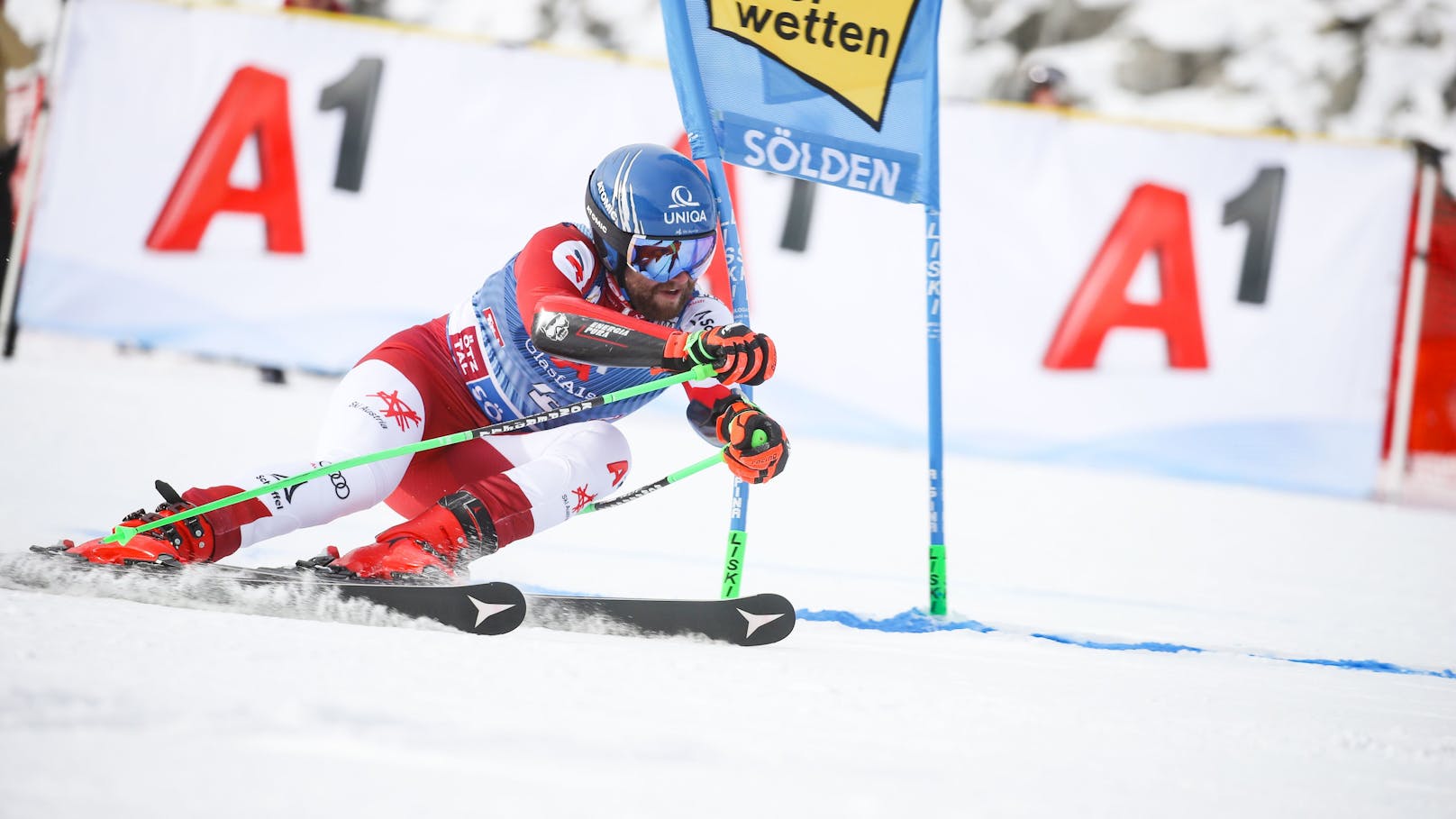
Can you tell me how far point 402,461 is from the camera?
3.72 m

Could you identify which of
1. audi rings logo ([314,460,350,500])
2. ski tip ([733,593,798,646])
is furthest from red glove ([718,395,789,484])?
audi rings logo ([314,460,350,500])

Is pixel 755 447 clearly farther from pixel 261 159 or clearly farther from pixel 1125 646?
pixel 261 159

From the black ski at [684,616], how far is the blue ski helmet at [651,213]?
973mm

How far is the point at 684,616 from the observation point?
11.1 feet

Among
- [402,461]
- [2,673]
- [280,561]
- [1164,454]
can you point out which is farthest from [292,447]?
[1164,454]

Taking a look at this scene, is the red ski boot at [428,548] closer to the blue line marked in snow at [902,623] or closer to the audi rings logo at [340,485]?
the audi rings logo at [340,485]

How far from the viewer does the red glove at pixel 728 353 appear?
11.0 feet

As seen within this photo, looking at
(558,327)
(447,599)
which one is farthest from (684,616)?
(558,327)

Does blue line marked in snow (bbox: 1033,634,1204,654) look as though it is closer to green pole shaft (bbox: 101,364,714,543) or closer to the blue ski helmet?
green pole shaft (bbox: 101,364,714,543)

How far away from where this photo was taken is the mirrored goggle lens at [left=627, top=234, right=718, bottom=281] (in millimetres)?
A: 3709

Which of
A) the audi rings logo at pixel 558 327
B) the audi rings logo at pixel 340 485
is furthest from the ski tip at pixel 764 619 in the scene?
the audi rings logo at pixel 340 485

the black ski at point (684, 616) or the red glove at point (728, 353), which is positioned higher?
the red glove at point (728, 353)

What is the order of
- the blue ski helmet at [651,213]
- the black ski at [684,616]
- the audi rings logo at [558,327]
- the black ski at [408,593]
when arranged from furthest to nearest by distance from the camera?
1. the blue ski helmet at [651,213]
2. the audi rings logo at [558,327]
3. the black ski at [684,616]
4. the black ski at [408,593]

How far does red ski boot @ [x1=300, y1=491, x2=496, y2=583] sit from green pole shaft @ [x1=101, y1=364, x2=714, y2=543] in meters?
0.19
